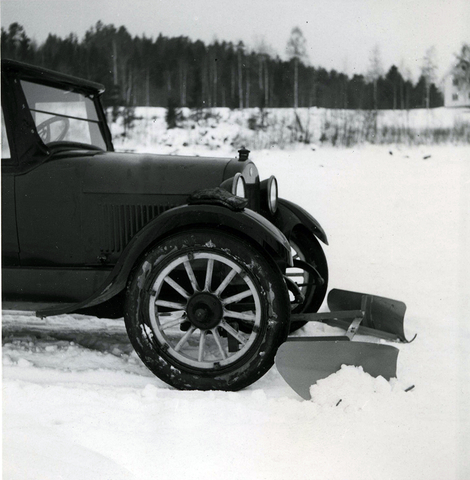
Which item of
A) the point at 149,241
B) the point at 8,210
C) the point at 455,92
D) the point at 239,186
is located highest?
the point at 455,92

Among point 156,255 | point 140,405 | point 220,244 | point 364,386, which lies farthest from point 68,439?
point 364,386

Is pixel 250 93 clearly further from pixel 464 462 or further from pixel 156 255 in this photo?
pixel 464 462

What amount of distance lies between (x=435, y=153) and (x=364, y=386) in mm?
1711

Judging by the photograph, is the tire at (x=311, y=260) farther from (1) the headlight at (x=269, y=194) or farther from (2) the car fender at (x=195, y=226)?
(2) the car fender at (x=195, y=226)

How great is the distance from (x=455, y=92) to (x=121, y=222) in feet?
6.88

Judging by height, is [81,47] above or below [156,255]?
above

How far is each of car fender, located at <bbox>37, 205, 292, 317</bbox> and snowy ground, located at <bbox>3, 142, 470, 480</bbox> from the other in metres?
0.58

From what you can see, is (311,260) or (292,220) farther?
(311,260)

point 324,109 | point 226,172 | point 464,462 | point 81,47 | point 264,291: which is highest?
point 81,47

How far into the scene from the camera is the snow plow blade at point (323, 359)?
8.46ft

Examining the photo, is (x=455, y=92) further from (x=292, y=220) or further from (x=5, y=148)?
(x=5, y=148)

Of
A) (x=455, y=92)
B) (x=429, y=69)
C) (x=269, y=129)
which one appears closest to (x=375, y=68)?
(x=429, y=69)

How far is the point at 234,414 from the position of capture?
244cm

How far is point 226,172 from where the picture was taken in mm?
3211
